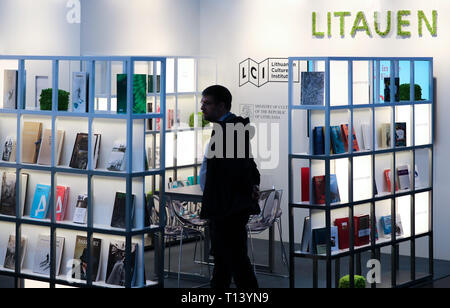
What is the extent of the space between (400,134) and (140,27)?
3690 millimetres

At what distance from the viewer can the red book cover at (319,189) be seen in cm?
635

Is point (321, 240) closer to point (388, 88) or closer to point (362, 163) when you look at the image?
point (362, 163)

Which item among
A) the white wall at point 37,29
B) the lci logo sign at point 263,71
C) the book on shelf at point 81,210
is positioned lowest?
the book on shelf at point 81,210

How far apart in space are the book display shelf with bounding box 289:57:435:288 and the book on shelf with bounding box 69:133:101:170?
5.15 feet

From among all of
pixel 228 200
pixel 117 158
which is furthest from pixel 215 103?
pixel 117 158

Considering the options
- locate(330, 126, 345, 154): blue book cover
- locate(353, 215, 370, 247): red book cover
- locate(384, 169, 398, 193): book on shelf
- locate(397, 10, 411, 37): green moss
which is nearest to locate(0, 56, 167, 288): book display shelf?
locate(330, 126, 345, 154): blue book cover

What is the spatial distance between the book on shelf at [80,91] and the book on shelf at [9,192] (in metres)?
0.83

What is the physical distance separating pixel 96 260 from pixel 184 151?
11.6 feet

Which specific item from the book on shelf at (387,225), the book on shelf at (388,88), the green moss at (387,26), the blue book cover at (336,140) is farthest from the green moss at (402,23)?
the blue book cover at (336,140)

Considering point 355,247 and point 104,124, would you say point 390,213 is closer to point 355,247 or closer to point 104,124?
point 355,247

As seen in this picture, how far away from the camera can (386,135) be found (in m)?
6.95

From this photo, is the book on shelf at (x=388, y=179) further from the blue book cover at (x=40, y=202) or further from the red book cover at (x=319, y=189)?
the blue book cover at (x=40, y=202)

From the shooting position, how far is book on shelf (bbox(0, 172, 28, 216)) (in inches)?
250

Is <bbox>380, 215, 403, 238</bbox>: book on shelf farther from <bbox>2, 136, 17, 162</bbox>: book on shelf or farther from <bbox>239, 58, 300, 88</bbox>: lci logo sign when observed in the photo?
<bbox>2, 136, 17, 162</bbox>: book on shelf
